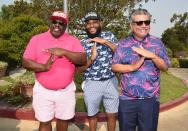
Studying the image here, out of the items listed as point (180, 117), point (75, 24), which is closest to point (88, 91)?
point (180, 117)

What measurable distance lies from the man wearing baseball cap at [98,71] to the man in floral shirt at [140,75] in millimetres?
1161

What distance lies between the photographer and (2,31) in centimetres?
1753

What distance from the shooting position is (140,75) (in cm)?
480

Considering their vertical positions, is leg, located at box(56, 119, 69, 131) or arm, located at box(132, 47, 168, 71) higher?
arm, located at box(132, 47, 168, 71)

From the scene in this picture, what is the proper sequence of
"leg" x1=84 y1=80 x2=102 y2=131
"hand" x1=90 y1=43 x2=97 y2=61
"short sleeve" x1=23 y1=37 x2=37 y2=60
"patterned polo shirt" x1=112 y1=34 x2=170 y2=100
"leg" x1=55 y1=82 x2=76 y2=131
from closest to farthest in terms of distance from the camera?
"patterned polo shirt" x1=112 y1=34 x2=170 y2=100 → "short sleeve" x1=23 y1=37 x2=37 y2=60 → "leg" x1=55 y1=82 x2=76 y2=131 → "hand" x1=90 y1=43 x2=97 y2=61 → "leg" x1=84 y1=80 x2=102 y2=131

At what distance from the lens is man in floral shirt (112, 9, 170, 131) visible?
4.80 meters

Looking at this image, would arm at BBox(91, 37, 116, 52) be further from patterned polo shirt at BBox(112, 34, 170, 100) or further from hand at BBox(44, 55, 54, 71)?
patterned polo shirt at BBox(112, 34, 170, 100)

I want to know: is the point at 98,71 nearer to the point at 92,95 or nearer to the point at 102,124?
the point at 92,95

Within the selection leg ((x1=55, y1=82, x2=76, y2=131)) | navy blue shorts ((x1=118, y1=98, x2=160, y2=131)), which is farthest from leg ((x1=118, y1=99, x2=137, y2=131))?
leg ((x1=55, y1=82, x2=76, y2=131))

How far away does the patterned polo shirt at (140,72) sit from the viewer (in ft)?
15.8

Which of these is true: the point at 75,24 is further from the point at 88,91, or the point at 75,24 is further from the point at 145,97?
the point at 145,97

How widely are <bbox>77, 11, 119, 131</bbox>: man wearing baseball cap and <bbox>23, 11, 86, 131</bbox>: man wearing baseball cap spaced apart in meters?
0.58

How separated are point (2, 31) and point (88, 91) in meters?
11.9

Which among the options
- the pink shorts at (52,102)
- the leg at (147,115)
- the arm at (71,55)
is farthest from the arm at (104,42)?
the leg at (147,115)
